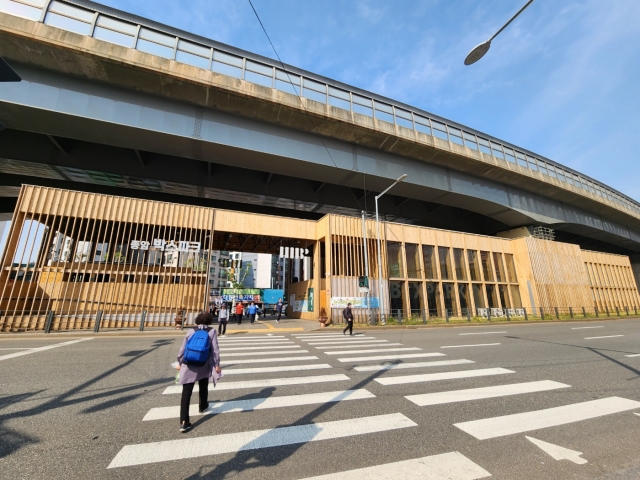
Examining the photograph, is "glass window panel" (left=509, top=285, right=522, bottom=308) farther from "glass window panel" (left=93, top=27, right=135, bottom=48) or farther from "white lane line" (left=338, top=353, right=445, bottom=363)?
"glass window panel" (left=93, top=27, right=135, bottom=48)

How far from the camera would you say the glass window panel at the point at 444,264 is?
25.9m

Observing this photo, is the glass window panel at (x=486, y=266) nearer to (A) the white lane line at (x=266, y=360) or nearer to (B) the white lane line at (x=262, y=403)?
(A) the white lane line at (x=266, y=360)

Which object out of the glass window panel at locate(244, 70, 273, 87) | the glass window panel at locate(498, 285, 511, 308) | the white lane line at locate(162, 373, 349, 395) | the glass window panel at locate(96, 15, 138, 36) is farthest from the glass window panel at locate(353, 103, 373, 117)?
the glass window panel at locate(498, 285, 511, 308)

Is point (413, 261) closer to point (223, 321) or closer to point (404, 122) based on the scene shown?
point (404, 122)

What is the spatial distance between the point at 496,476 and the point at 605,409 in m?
3.35

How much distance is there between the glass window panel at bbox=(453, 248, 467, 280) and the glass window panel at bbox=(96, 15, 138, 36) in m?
28.8

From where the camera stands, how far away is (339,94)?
761 inches

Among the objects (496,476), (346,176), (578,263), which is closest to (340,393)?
(496,476)

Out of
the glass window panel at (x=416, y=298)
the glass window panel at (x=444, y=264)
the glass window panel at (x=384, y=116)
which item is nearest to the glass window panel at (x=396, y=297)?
the glass window panel at (x=416, y=298)

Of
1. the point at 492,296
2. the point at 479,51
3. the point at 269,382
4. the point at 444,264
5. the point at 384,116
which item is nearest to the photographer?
the point at 479,51

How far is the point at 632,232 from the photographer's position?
40.3 meters

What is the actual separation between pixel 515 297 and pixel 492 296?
3.11 metres

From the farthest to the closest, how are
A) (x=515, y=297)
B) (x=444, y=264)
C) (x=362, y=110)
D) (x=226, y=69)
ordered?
(x=515, y=297) < (x=444, y=264) < (x=362, y=110) < (x=226, y=69)

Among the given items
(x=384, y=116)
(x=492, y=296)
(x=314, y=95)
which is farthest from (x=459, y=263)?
(x=314, y=95)
